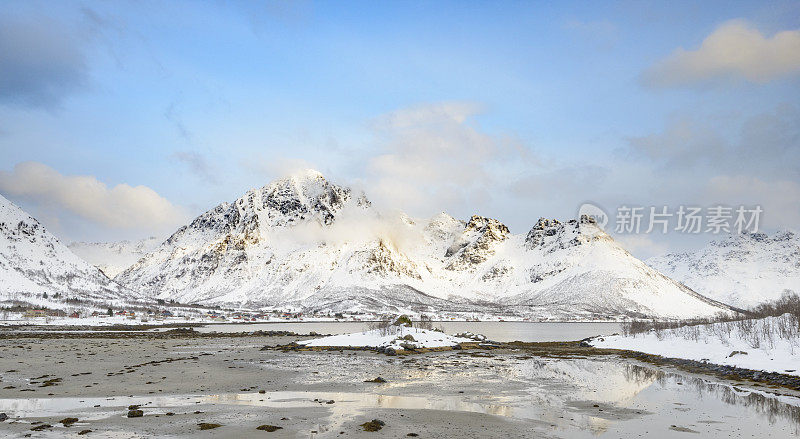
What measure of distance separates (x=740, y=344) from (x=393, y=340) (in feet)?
119

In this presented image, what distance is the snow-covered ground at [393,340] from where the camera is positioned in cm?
6462

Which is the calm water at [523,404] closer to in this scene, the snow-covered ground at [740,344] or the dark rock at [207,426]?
the dark rock at [207,426]

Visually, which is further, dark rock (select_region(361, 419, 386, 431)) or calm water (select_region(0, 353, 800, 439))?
calm water (select_region(0, 353, 800, 439))

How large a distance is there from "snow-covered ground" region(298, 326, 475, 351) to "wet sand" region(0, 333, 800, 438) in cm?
1886

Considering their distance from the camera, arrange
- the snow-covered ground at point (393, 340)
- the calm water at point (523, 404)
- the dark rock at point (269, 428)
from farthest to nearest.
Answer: the snow-covered ground at point (393, 340), the calm water at point (523, 404), the dark rock at point (269, 428)

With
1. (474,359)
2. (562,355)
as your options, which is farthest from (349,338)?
(562,355)

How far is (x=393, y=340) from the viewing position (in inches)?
2518

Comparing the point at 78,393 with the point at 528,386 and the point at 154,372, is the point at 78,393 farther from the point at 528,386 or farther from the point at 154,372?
the point at 528,386

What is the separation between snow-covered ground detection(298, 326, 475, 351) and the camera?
64625mm

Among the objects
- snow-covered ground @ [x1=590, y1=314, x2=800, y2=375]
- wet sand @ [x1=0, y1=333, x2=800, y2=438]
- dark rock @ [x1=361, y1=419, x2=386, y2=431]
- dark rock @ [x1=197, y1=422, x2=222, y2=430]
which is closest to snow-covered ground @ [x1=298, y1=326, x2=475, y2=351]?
wet sand @ [x1=0, y1=333, x2=800, y2=438]

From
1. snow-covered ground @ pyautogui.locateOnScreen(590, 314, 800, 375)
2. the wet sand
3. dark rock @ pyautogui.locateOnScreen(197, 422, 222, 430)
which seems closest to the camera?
dark rock @ pyautogui.locateOnScreen(197, 422, 222, 430)

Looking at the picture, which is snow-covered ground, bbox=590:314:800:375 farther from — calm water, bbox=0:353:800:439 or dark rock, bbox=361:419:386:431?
dark rock, bbox=361:419:386:431

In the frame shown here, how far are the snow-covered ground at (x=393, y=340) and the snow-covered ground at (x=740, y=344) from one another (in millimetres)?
24910

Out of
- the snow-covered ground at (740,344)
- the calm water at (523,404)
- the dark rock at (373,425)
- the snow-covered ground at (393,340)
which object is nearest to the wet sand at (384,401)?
the calm water at (523,404)
